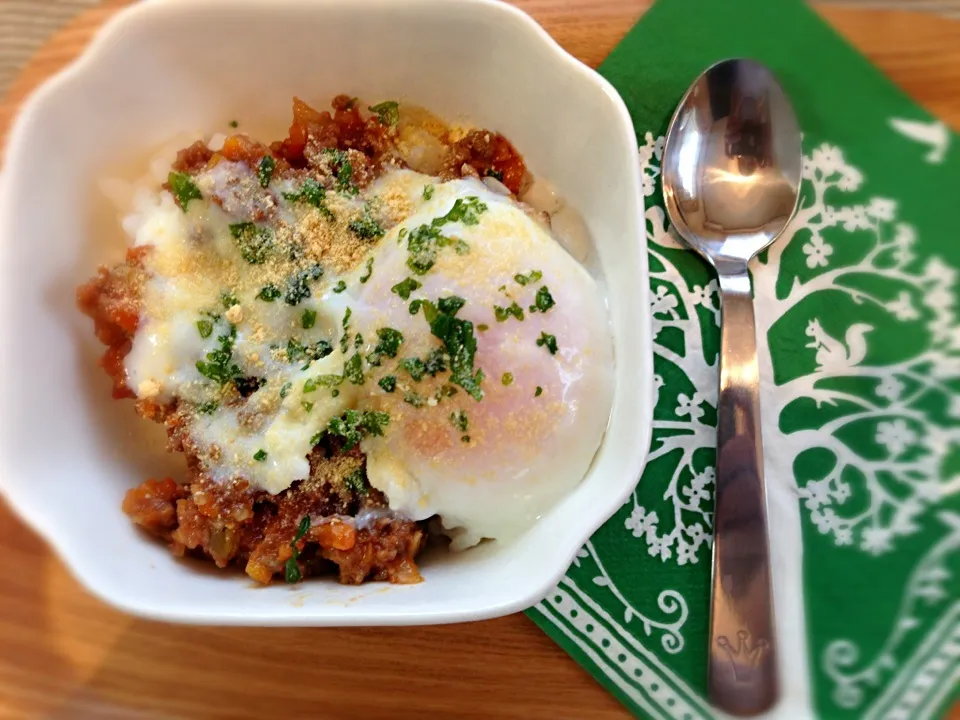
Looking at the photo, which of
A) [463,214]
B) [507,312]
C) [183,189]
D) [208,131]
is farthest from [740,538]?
[208,131]

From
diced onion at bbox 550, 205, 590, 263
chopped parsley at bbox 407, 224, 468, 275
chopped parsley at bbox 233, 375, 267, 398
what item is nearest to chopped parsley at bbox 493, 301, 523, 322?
chopped parsley at bbox 407, 224, 468, 275

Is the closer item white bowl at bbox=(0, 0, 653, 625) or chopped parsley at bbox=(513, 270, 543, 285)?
white bowl at bbox=(0, 0, 653, 625)

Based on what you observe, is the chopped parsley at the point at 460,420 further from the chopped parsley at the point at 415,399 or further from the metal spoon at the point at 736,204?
the metal spoon at the point at 736,204

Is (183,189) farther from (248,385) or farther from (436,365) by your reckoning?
(436,365)

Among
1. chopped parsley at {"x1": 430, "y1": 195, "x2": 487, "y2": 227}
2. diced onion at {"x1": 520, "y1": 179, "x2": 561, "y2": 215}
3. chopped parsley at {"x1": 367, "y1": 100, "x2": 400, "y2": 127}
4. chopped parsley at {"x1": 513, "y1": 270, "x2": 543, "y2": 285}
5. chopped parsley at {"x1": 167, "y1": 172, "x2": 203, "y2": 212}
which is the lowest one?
chopped parsley at {"x1": 513, "y1": 270, "x2": 543, "y2": 285}

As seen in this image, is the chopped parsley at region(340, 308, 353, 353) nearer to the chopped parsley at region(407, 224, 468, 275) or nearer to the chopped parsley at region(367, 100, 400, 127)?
the chopped parsley at region(407, 224, 468, 275)

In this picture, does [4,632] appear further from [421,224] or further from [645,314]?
[645,314]
